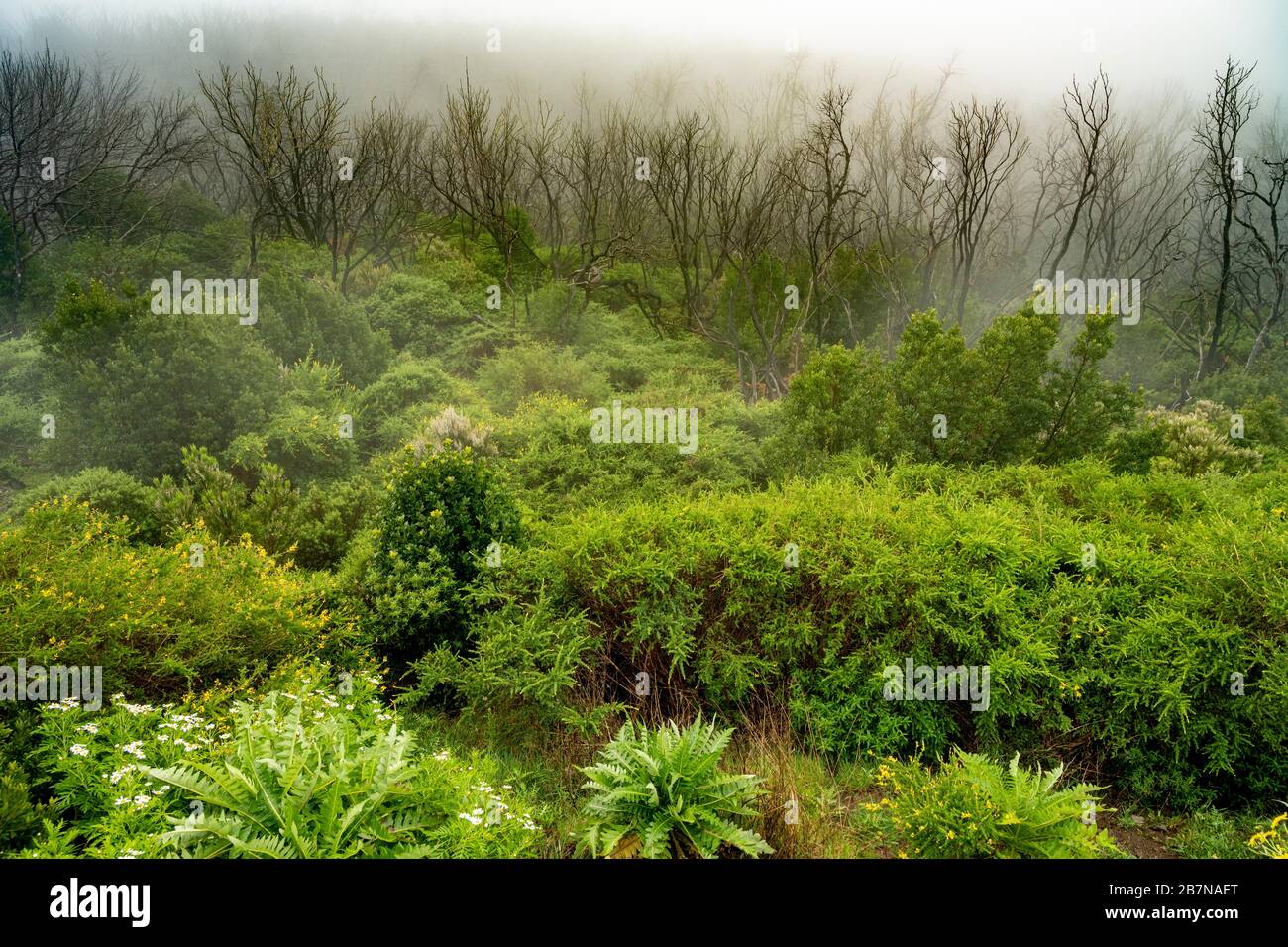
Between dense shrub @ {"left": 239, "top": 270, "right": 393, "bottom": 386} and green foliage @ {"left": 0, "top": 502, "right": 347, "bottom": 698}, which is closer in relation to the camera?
green foliage @ {"left": 0, "top": 502, "right": 347, "bottom": 698}

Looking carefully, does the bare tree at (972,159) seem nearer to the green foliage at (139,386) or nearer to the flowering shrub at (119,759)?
the green foliage at (139,386)

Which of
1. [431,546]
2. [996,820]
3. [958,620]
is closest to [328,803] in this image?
[996,820]

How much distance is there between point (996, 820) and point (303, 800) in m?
2.75

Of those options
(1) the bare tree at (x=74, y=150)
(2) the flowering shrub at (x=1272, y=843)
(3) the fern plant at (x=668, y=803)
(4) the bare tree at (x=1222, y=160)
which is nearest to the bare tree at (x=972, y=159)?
(4) the bare tree at (x=1222, y=160)

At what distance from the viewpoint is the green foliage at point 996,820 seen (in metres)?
3.09

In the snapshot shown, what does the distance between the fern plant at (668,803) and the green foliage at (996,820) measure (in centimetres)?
72

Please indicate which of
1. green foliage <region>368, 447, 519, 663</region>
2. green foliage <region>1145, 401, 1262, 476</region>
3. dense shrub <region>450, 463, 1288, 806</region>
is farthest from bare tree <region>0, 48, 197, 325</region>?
green foliage <region>1145, 401, 1262, 476</region>

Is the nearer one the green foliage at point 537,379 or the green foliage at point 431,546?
the green foliage at point 431,546

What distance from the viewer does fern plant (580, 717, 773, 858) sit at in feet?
10.4

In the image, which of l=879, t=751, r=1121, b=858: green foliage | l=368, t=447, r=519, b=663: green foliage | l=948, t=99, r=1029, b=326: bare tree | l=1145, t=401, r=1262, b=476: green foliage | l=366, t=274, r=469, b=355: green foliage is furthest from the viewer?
l=366, t=274, r=469, b=355: green foliage

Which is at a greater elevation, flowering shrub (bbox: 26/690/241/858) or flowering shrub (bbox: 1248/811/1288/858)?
flowering shrub (bbox: 26/690/241/858)

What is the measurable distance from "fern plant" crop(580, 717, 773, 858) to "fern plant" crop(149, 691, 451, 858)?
27.4 inches

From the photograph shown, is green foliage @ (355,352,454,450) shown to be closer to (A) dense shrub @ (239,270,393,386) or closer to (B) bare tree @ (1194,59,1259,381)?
(A) dense shrub @ (239,270,393,386)
